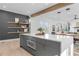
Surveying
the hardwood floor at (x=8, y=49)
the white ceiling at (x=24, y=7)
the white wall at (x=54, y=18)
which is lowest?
the hardwood floor at (x=8, y=49)

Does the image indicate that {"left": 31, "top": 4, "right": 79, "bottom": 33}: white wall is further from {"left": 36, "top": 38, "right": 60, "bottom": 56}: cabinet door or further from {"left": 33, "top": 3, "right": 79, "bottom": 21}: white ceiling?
{"left": 36, "top": 38, "right": 60, "bottom": 56}: cabinet door

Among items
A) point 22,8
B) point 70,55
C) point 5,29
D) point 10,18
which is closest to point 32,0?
point 22,8

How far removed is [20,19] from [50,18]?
652mm

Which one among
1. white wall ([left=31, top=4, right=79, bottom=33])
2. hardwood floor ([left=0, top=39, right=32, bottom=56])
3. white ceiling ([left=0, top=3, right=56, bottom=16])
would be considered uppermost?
white ceiling ([left=0, top=3, right=56, bottom=16])

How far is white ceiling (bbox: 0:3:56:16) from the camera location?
193 cm

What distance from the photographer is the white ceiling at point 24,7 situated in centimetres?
193

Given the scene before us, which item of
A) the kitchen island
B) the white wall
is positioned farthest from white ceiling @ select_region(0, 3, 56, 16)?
the kitchen island

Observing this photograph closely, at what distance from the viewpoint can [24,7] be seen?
2037mm

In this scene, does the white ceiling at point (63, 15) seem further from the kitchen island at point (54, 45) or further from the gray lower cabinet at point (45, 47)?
the gray lower cabinet at point (45, 47)

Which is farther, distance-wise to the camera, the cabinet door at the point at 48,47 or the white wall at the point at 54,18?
the white wall at the point at 54,18

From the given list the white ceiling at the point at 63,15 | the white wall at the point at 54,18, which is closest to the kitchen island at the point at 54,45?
the white wall at the point at 54,18

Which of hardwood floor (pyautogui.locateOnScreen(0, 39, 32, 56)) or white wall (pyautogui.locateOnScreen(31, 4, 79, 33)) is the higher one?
white wall (pyautogui.locateOnScreen(31, 4, 79, 33))

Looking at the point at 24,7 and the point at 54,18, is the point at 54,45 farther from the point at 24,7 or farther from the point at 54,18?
the point at 24,7

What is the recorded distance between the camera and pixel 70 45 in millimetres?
1997
